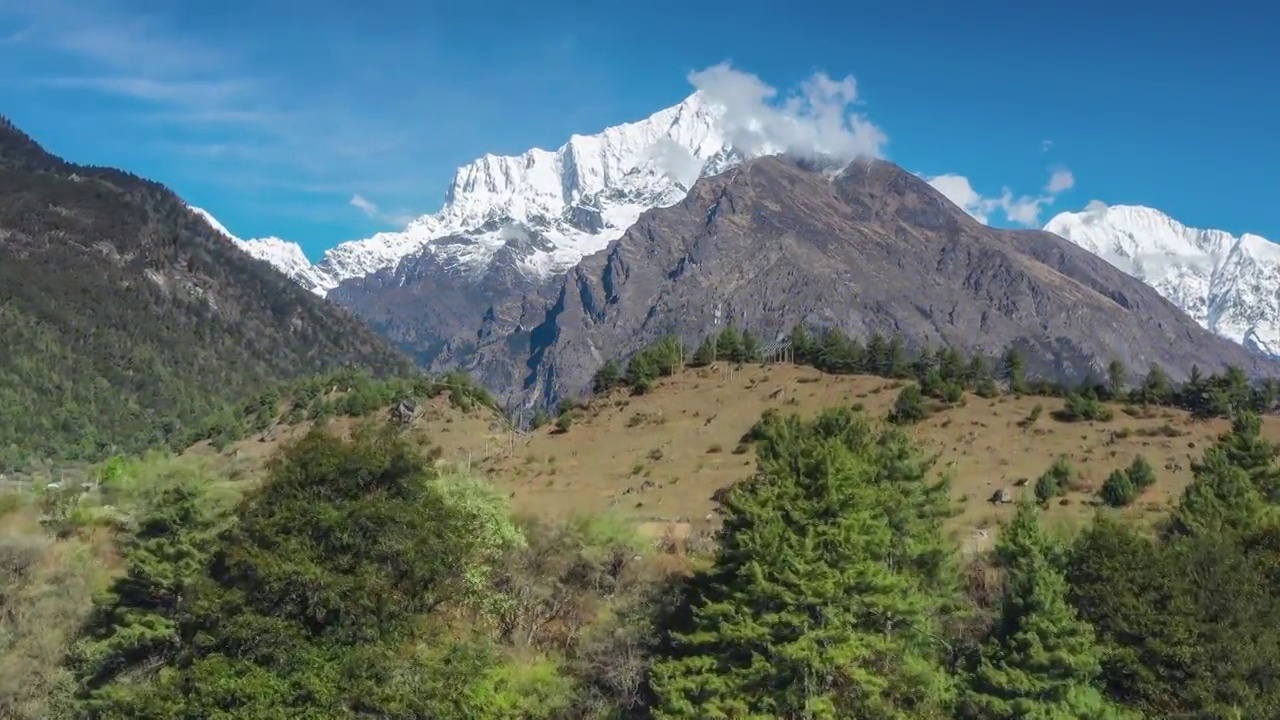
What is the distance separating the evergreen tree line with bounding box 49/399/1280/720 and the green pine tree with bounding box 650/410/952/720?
118mm

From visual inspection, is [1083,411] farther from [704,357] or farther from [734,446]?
[704,357]

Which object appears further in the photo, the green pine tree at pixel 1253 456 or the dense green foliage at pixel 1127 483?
the dense green foliage at pixel 1127 483

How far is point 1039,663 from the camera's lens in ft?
138

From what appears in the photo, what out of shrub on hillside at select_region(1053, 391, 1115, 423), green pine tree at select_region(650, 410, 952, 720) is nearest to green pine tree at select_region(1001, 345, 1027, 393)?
shrub on hillside at select_region(1053, 391, 1115, 423)

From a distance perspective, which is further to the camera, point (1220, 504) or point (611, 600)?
point (1220, 504)

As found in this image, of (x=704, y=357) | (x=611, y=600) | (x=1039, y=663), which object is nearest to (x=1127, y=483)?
(x=1039, y=663)

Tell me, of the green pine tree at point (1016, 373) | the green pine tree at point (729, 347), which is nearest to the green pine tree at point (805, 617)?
the green pine tree at point (1016, 373)

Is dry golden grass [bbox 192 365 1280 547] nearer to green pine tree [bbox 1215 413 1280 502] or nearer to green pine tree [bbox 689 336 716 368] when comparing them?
green pine tree [bbox 689 336 716 368]

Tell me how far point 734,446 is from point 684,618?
61.8 meters

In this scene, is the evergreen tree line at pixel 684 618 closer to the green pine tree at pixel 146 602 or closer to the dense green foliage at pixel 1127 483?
the green pine tree at pixel 146 602

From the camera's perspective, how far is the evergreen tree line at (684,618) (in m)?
38.1

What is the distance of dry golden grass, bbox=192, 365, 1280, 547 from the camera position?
282ft

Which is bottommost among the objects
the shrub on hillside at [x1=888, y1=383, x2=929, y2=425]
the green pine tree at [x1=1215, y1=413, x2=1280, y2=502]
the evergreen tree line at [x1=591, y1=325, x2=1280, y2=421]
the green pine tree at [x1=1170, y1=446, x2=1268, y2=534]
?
the green pine tree at [x1=1170, y1=446, x2=1268, y2=534]

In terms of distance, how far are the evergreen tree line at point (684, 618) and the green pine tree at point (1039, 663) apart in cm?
11
